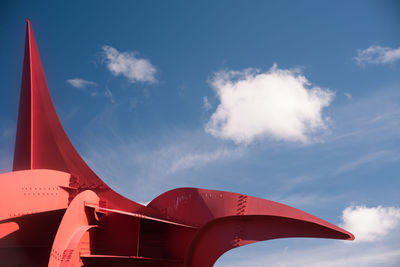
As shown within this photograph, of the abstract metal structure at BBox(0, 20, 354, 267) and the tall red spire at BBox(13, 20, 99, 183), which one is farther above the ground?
the tall red spire at BBox(13, 20, 99, 183)

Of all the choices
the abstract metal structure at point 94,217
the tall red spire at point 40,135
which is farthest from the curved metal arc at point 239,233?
the tall red spire at point 40,135

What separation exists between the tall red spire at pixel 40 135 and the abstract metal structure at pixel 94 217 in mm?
47

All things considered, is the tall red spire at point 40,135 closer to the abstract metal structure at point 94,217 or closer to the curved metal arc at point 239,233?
the abstract metal structure at point 94,217

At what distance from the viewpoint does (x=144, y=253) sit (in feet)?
53.1

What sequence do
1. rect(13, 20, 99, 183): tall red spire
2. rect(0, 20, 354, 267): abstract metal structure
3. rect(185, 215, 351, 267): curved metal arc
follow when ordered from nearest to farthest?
1. rect(0, 20, 354, 267): abstract metal structure
2. rect(185, 215, 351, 267): curved metal arc
3. rect(13, 20, 99, 183): tall red spire

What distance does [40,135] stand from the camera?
700 inches

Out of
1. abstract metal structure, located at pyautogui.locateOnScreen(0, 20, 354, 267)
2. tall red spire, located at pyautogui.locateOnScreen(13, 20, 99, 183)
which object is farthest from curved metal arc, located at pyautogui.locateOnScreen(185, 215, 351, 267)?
tall red spire, located at pyautogui.locateOnScreen(13, 20, 99, 183)

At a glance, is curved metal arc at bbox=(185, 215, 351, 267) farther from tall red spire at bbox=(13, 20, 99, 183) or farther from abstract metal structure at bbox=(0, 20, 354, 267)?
tall red spire at bbox=(13, 20, 99, 183)

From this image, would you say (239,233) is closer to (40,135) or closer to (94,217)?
(94,217)

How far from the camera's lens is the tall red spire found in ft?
56.5

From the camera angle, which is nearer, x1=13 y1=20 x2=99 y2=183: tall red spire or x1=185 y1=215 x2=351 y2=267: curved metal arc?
x1=185 y1=215 x2=351 y2=267: curved metal arc

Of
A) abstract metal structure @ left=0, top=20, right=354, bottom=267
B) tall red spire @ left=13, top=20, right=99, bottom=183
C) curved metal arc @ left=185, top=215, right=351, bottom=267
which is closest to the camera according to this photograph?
abstract metal structure @ left=0, top=20, right=354, bottom=267

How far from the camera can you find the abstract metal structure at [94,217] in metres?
12.8

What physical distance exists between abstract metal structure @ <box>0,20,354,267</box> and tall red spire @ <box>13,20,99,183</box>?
0.15 ft
